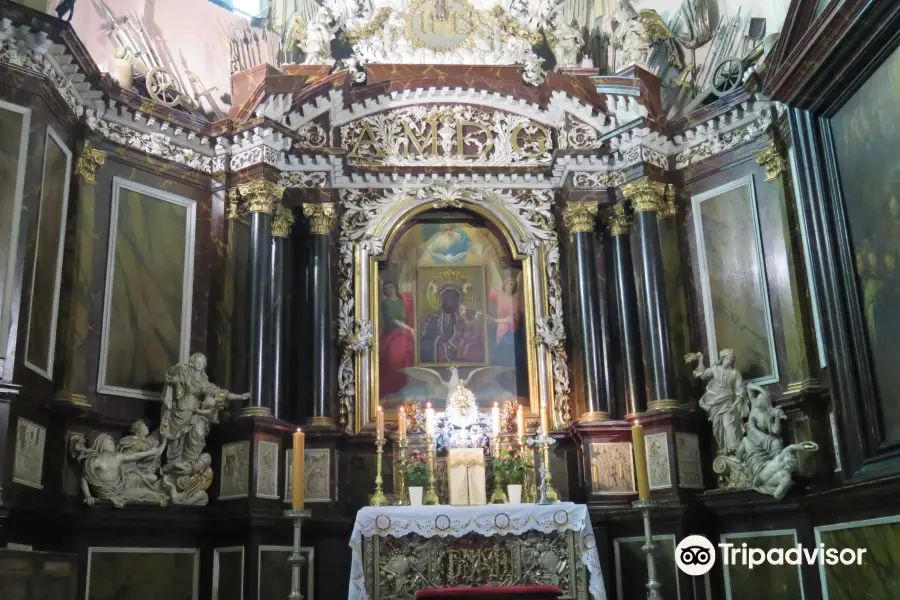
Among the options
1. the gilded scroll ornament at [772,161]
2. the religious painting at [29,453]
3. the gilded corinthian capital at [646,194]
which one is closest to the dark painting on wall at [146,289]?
the religious painting at [29,453]

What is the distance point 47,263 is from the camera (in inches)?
375

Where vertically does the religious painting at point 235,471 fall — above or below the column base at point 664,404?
below

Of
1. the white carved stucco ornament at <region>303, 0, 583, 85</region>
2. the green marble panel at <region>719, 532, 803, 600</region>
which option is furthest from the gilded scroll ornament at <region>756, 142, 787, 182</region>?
the green marble panel at <region>719, 532, 803, 600</region>

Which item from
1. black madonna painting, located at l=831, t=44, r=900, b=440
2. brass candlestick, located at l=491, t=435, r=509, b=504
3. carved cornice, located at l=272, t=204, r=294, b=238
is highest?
carved cornice, located at l=272, t=204, r=294, b=238

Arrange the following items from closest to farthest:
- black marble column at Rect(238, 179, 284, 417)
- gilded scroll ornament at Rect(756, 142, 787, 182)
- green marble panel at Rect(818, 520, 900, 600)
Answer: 1. green marble panel at Rect(818, 520, 900, 600)
2. black marble column at Rect(238, 179, 284, 417)
3. gilded scroll ornament at Rect(756, 142, 787, 182)

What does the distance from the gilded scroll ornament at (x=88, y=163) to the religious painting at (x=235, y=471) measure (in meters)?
3.33

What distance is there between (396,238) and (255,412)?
3.14 meters

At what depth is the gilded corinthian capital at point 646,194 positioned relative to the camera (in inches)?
463

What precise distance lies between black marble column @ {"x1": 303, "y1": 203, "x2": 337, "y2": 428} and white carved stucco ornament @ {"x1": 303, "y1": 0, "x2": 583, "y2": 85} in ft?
7.85

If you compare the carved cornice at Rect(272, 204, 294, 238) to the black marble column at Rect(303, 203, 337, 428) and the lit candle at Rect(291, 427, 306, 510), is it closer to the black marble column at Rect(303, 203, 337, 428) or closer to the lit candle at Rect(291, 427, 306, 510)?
the black marble column at Rect(303, 203, 337, 428)

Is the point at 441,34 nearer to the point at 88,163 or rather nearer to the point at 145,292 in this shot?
the point at 88,163

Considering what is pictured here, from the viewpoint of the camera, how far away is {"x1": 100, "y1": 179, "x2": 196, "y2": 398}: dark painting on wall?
34.7 ft

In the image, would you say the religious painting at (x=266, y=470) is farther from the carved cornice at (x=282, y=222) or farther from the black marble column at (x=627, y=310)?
the black marble column at (x=627, y=310)

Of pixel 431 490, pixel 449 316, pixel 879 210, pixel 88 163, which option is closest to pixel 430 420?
pixel 431 490
